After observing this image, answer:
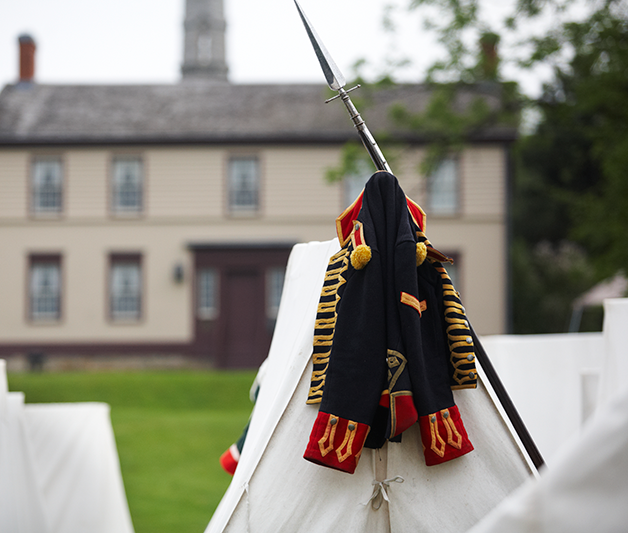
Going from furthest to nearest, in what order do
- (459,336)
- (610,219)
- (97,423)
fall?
(610,219), (97,423), (459,336)

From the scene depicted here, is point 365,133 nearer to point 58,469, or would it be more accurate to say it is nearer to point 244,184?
point 58,469

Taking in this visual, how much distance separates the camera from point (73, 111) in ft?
59.7

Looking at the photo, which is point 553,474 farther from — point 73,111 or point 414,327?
point 73,111

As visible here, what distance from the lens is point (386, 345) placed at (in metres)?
2.49

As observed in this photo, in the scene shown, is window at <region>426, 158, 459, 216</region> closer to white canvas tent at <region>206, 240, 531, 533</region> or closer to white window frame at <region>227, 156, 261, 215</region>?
white window frame at <region>227, 156, 261, 215</region>

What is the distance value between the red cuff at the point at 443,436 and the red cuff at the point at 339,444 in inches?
9.2

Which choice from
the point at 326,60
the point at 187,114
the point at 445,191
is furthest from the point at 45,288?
the point at 326,60

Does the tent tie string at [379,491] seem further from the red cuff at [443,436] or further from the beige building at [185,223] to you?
the beige building at [185,223]

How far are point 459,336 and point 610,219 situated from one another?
410 inches

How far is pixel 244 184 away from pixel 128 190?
9.96 feet

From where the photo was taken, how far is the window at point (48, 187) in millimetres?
17594

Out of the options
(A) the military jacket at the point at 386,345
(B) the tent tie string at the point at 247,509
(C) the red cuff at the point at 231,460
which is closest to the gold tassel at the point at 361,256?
(A) the military jacket at the point at 386,345

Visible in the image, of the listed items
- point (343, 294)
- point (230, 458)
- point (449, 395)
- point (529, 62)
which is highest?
point (529, 62)

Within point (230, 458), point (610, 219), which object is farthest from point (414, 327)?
point (610, 219)
